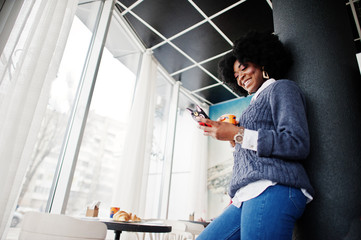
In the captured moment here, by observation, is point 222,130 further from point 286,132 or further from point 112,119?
point 112,119

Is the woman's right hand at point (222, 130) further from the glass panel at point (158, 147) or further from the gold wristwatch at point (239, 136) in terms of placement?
the glass panel at point (158, 147)

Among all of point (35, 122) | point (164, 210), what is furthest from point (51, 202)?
point (164, 210)

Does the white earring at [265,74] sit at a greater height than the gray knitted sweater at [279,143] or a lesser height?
greater

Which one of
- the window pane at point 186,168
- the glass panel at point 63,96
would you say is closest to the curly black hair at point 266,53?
the glass panel at point 63,96

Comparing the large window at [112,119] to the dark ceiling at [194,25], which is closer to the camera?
the large window at [112,119]

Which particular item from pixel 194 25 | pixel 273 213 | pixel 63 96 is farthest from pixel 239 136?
pixel 194 25

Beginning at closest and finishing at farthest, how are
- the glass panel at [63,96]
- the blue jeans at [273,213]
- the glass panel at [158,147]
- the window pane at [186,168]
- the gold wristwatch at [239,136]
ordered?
the blue jeans at [273,213]
the gold wristwatch at [239,136]
the glass panel at [63,96]
the glass panel at [158,147]
the window pane at [186,168]

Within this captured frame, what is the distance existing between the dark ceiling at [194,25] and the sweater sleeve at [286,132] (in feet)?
8.31

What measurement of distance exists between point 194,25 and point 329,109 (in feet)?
10.4

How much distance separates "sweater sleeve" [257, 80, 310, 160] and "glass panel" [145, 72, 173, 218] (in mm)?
3686

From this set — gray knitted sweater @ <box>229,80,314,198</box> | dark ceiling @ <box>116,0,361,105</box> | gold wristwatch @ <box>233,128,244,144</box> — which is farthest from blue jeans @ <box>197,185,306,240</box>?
dark ceiling @ <box>116,0,361,105</box>

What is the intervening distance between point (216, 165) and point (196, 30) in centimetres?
314

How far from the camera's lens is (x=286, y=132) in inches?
31.0

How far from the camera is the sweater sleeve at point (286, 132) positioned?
0.77 m
